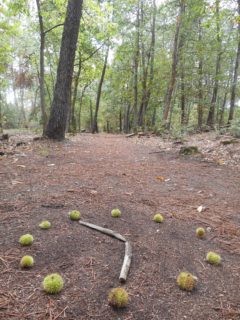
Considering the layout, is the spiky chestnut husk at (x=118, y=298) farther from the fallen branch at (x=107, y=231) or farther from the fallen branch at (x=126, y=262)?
the fallen branch at (x=107, y=231)

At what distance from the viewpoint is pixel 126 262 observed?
2193 millimetres

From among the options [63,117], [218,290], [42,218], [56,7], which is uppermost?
[56,7]

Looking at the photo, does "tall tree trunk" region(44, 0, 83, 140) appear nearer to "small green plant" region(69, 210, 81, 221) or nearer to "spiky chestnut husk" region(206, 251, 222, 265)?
"small green plant" region(69, 210, 81, 221)

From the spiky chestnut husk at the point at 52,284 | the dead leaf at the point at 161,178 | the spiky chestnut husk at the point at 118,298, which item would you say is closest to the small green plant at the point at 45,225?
the spiky chestnut husk at the point at 52,284

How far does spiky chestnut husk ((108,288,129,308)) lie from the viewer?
1762mm

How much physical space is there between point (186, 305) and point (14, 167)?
3724mm

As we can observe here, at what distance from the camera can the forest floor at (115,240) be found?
181 centimetres

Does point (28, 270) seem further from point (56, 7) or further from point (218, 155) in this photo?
point (56, 7)

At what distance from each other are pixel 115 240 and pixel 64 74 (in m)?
6.11

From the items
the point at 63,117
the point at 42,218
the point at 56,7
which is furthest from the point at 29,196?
the point at 56,7

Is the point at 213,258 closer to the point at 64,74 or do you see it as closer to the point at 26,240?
the point at 26,240

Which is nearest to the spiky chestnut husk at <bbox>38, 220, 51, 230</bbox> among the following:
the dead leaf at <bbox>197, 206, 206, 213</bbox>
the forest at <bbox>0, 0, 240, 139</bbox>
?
the dead leaf at <bbox>197, 206, 206, 213</bbox>

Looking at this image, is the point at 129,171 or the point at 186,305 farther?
the point at 129,171

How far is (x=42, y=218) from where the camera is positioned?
2.85 m
